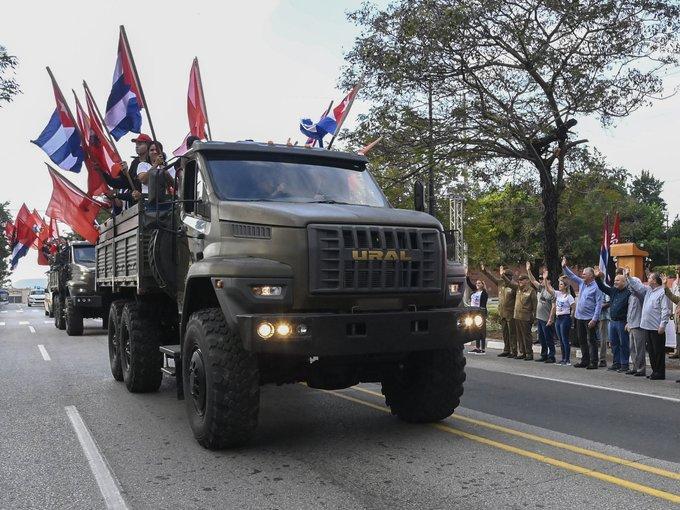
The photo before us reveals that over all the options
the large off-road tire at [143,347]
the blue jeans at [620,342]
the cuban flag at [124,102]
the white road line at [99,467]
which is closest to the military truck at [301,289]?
the white road line at [99,467]

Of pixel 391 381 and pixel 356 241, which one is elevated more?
pixel 356 241

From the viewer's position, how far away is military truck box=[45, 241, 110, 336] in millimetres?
19250

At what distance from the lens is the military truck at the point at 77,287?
19250mm

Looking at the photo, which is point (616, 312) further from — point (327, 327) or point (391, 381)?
point (327, 327)

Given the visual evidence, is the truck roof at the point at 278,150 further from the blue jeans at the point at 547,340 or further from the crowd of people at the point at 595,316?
the blue jeans at the point at 547,340

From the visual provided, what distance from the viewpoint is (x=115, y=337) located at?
10.2 m

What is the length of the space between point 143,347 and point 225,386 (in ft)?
11.1

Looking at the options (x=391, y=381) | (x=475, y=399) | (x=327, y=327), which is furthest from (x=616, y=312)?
(x=327, y=327)

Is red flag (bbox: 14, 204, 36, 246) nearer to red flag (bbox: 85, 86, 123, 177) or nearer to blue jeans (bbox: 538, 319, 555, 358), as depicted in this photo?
red flag (bbox: 85, 86, 123, 177)

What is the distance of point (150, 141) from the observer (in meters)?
9.49

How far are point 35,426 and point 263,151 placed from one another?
368 cm

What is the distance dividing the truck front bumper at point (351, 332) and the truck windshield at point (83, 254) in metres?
16.4

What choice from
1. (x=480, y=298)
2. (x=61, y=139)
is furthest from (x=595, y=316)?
(x=61, y=139)

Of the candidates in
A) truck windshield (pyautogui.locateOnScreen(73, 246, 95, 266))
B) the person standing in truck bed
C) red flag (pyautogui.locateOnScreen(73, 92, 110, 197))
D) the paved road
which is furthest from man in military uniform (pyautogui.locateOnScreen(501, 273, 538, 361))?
truck windshield (pyautogui.locateOnScreen(73, 246, 95, 266))
